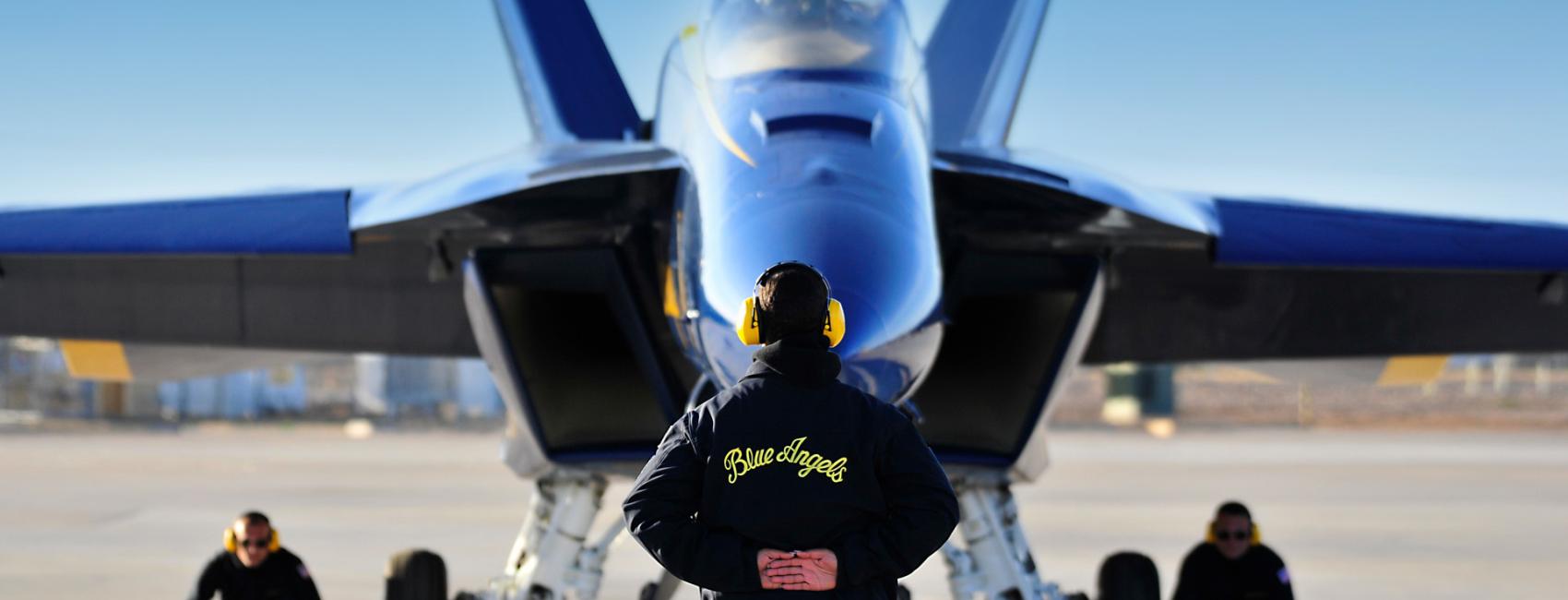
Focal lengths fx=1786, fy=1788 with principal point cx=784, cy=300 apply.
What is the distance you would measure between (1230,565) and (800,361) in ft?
17.7

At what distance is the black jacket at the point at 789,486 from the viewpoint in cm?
323

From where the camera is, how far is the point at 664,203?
6363 millimetres

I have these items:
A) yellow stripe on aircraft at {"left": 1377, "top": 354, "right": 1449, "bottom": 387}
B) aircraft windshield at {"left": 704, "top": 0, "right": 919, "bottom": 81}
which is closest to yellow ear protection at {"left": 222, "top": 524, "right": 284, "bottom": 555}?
aircraft windshield at {"left": 704, "top": 0, "right": 919, "bottom": 81}

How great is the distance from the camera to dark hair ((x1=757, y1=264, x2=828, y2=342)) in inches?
129

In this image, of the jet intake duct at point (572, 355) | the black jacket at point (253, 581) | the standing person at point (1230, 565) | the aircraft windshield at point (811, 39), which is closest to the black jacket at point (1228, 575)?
the standing person at point (1230, 565)

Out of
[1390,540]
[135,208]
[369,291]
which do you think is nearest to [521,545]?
[369,291]

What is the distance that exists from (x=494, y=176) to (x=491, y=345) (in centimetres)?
75

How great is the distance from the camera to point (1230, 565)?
8.17 metres

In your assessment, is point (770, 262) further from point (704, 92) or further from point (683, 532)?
point (683, 532)

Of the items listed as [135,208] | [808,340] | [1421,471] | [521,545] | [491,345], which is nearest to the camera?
[808,340]

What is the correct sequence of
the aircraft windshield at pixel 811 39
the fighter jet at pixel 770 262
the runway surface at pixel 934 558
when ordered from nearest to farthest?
the fighter jet at pixel 770 262
the aircraft windshield at pixel 811 39
the runway surface at pixel 934 558

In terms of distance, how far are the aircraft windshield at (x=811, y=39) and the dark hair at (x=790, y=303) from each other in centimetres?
281

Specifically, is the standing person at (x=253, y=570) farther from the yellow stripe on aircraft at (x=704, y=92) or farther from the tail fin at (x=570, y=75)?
the yellow stripe on aircraft at (x=704, y=92)

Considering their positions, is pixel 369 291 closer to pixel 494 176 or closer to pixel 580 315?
pixel 580 315
